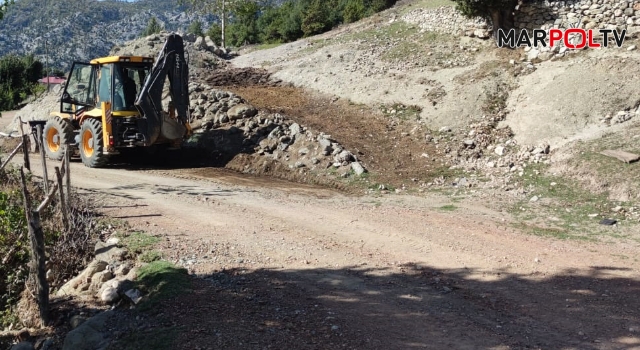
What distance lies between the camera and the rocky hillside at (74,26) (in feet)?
433

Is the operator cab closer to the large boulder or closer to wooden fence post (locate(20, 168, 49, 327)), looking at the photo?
the large boulder

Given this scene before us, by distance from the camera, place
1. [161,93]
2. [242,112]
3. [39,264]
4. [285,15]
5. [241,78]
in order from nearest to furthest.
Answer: [39,264] < [161,93] < [242,112] < [241,78] < [285,15]

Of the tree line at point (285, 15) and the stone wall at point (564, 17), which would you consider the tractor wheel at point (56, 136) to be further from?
the tree line at point (285, 15)

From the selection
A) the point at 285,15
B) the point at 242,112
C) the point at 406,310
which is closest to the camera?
the point at 406,310

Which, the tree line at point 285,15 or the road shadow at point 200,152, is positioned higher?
the tree line at point 285,15

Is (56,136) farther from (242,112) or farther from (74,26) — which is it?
(74,26)

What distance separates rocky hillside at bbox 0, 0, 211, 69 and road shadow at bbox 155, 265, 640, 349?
120998mm

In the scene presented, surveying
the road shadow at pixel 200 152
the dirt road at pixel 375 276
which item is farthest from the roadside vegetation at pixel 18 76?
the dirt road at pixel 375 276

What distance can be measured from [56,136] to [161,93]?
3556mm

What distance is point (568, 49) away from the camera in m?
17.4

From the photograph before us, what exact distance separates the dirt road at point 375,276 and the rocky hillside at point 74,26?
117912mm

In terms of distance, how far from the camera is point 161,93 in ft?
45.3

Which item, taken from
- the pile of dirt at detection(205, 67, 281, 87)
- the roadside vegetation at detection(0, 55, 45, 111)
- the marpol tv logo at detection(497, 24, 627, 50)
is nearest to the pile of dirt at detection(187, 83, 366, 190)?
the pile of dirt at detection(205, 67, 281, 87)

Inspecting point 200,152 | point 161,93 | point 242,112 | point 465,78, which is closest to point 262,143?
point 242,112
